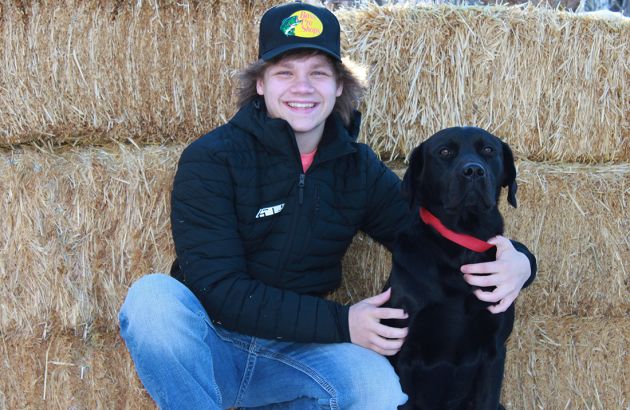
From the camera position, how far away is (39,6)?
Answer: 2627mm

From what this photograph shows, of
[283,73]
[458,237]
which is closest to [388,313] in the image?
[458,237]

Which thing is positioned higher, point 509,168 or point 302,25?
point 302,25

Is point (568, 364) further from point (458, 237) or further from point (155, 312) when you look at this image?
point (155, 312)

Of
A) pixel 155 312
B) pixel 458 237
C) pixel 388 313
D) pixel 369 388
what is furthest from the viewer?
pixel 458 237

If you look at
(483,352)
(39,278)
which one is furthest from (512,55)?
(39,278)

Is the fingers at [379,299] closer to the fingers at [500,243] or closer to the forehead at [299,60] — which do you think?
the fingers at [500,243]

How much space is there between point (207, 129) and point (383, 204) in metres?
0.72

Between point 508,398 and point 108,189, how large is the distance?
174cm

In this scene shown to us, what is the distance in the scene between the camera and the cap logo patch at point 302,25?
7.90 feet

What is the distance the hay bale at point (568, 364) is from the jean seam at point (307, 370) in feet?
3.56

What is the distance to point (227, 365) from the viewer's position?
2318mm

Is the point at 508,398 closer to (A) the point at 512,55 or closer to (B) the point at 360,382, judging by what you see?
(B) the point at 360,382

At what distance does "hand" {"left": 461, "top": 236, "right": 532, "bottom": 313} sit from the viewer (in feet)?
7.57

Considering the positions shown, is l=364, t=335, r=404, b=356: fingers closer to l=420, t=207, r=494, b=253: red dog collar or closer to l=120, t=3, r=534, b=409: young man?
l=120, t=3, r=534, b=409: young man
